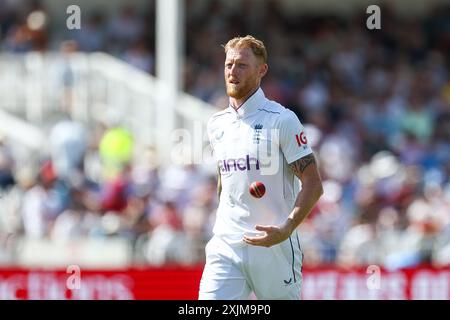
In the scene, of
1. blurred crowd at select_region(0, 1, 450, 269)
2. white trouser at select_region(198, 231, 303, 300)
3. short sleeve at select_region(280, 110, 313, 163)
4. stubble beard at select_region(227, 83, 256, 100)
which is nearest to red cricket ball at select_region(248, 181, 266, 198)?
short sleeve at select_region(280, 110, 313, 163)

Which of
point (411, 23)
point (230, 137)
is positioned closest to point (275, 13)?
point (411, 23)

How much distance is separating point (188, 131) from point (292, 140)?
10.4 meters

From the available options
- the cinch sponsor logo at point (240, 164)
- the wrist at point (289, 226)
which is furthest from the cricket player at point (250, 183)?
the wrist at point (289, 226)

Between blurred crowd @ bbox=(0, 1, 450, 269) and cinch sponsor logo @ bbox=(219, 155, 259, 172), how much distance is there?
23.9 feet

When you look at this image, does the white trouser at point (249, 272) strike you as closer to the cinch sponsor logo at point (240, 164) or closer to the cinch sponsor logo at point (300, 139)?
the cinch sponsor logo at point (240, 164)

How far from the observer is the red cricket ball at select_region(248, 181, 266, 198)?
8516 millimetres

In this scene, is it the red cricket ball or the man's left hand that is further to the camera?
the red cricket ball

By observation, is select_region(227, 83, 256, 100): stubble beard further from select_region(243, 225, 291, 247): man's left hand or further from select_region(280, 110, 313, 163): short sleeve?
select_region(243, 225, 291, 247): man's left hand

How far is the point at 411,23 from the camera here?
21828 millimetres

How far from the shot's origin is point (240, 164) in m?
8.56

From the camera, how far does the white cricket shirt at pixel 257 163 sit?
335 inches

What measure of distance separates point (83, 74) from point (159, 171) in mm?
2508

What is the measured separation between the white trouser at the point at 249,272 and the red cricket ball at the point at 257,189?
0.34 meters
